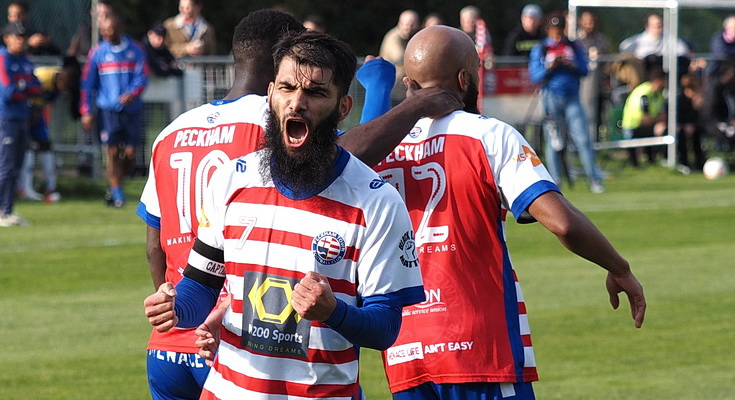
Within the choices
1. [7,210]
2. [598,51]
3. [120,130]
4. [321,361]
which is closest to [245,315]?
[321,361]

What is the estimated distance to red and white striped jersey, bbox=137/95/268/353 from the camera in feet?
16.2

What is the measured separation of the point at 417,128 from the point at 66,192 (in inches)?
589

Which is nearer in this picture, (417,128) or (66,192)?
(417,128)

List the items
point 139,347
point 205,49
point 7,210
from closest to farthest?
point 139,347
point 7,210
point 205,49

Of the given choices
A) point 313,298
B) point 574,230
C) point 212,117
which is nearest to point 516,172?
point 574,230

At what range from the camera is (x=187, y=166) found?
4965mm

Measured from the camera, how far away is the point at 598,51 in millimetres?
23891

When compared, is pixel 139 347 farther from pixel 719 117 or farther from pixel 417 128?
pixel 719 117

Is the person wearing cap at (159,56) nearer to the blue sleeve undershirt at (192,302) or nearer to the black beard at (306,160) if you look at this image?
the blue sleeve undershirt at (192,302)

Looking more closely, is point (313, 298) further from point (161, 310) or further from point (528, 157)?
point (528, 157)

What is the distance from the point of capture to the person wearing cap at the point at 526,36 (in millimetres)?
22516

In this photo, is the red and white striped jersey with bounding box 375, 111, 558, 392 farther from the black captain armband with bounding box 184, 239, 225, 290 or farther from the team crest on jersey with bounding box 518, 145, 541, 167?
the black captain armband with bounding box 184, 239, 225, 290

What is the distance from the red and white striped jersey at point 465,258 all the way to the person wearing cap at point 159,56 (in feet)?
48.7

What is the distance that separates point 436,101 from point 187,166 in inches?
38.3
